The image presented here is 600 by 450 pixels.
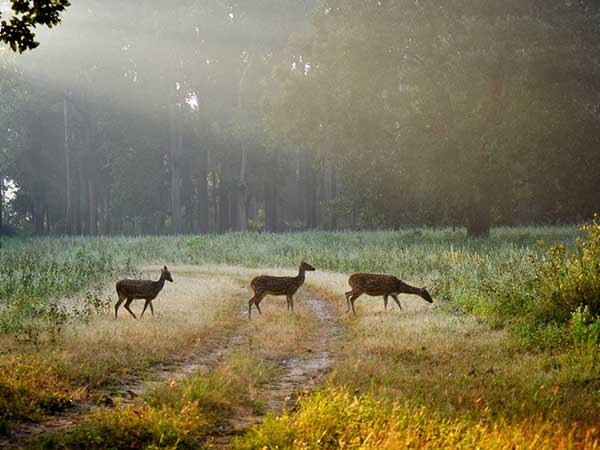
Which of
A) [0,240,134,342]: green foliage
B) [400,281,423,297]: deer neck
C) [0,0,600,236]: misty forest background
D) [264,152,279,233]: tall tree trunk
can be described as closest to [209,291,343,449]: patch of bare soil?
[400,281,423,297]: deer neck

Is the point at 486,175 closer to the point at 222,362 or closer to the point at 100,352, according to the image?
the point at 222,362

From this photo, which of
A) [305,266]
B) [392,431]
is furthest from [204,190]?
[392,431]

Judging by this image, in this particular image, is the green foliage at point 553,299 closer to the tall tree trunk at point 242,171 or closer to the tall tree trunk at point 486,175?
the tall tree trunk at point 486,175

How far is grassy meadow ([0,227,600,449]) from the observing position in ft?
22.4

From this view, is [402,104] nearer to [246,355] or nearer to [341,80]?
[341,80]

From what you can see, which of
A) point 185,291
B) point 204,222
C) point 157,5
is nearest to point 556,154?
point 185,291

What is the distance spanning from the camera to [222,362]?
10.5 metres

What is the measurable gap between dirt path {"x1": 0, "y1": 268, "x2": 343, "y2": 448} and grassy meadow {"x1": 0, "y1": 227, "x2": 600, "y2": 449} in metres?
0.04

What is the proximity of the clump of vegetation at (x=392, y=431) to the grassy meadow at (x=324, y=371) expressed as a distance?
0.02m

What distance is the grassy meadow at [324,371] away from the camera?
6.81 metres

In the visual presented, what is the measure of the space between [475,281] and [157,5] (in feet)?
Result: 163

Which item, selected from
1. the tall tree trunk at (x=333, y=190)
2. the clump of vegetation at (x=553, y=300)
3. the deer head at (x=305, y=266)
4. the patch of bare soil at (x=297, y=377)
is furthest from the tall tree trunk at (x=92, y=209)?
the clump of vegetation at (x=553, y=300)

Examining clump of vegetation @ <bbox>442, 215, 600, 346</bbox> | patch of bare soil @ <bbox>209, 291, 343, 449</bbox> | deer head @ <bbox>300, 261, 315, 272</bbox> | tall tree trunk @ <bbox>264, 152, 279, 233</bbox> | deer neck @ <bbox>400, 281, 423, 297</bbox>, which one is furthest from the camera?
tall tree trunk @ <bbox>264, 152, 279, 233</bbox>

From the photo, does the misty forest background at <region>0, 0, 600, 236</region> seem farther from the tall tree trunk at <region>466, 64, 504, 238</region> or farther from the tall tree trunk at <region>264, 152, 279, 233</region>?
the tall tree trunk at <region>264, 152, 279, 233</region>
